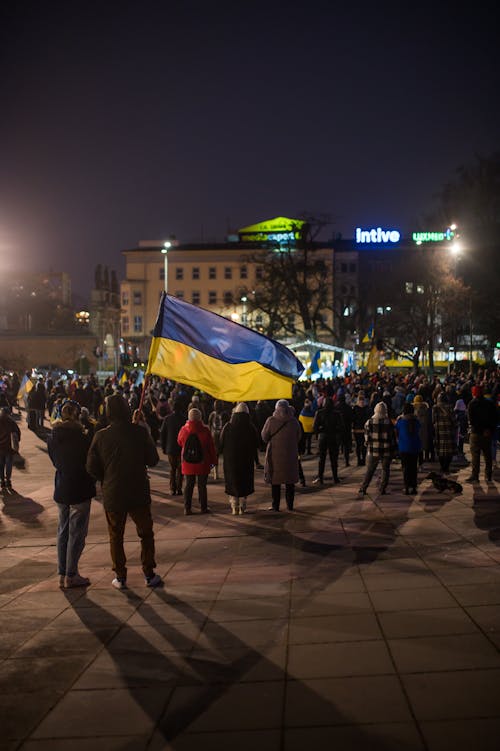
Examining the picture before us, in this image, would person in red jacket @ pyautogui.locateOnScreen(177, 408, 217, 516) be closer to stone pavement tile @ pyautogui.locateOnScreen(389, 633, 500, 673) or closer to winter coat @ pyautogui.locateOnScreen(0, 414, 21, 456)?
winter coat @ pyautogui.locateOnScreen(0, 414, 21, 456)

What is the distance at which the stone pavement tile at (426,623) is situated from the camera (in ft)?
18.9

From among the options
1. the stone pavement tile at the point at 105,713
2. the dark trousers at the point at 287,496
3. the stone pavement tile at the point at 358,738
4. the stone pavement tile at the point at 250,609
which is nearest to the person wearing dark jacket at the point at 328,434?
the dark trousers at the point at 287,496

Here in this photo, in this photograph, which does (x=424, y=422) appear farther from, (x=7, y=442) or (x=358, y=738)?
(x=358, y=738)

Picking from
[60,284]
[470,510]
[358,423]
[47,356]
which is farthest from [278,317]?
[60,284]

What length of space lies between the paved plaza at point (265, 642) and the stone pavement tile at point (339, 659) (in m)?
0.02

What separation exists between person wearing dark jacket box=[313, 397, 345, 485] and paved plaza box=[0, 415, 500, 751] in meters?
4.47

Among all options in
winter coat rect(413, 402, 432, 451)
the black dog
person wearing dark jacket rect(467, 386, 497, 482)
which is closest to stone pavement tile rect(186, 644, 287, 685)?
the black dog

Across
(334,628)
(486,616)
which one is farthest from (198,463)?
(486,616)

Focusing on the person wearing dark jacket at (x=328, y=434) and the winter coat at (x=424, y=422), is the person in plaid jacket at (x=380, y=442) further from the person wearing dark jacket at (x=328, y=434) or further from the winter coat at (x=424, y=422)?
the winter coat at (x=424, y=422)

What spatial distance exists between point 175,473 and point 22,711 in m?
9.22

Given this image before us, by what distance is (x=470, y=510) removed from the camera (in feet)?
36.5

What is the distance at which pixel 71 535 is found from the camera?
7816 millimetres

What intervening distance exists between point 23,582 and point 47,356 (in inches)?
2912

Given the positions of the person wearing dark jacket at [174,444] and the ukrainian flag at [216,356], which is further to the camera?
the person wearing dark jacket at [174,444]
